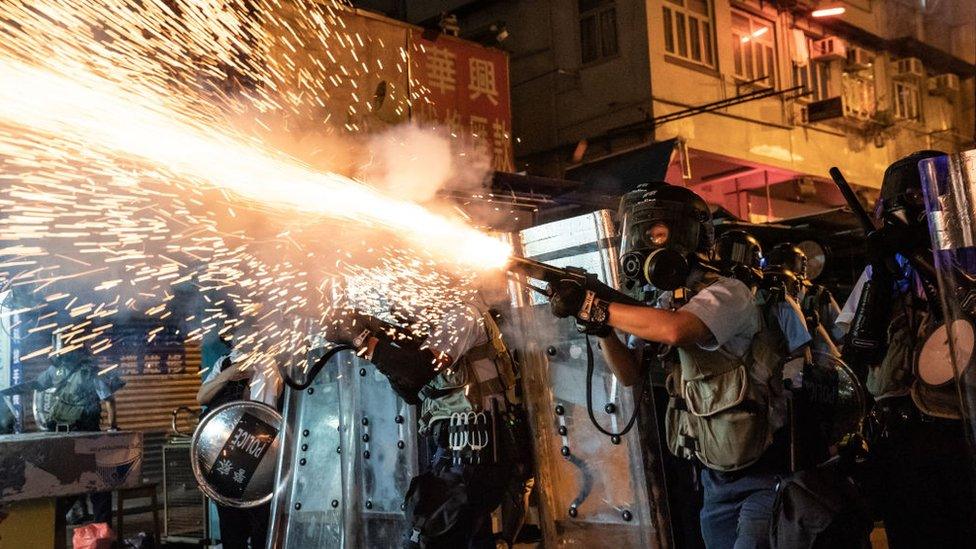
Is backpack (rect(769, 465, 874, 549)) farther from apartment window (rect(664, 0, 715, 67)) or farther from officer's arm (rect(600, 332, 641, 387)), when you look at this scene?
apartment window (rect(664, 0, 715, 67))

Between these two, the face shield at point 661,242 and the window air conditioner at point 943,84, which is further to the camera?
the window air conditioner at point 943,84

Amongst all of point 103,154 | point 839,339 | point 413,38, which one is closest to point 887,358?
point 839,339

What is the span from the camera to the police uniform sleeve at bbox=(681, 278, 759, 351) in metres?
3.94

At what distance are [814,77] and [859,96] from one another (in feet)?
5.30

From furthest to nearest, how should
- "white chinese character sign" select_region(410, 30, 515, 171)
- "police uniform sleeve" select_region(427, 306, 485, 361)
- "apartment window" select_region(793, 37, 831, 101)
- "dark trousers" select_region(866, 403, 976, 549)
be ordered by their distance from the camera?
"apartment window" select_region(793, 37, 831, 101) → "white chinese character sign" select_region(410, 30, 515, 171) → "police uniform sleeve" select_region(427, 306, 485, 361) → "dark trousers" select_region(866, 403, 976, 549)

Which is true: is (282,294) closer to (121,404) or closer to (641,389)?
(641,389)

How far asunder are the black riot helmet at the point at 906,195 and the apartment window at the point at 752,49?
13642 mm

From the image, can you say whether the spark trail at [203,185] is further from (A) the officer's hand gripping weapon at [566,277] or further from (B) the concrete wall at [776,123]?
(B) the concrete wall at [776,123]

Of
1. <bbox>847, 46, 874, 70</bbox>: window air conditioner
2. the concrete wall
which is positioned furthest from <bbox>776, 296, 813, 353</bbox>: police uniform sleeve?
<bbox>847, 46, 874, 70</bbox>: window air conditioner

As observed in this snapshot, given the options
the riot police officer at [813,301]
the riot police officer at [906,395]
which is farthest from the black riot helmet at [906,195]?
the riot police officer at [813,301]

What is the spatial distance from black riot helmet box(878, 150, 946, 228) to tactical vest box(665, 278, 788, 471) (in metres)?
1.17

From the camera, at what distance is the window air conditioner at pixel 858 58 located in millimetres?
20438

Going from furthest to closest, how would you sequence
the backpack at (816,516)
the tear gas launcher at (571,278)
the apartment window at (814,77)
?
the apartment window at (814,77) → the tear gas launcher at (571,278) → the backpack at (816,516)

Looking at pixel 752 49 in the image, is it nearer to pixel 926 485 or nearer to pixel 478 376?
pixel 478 376
